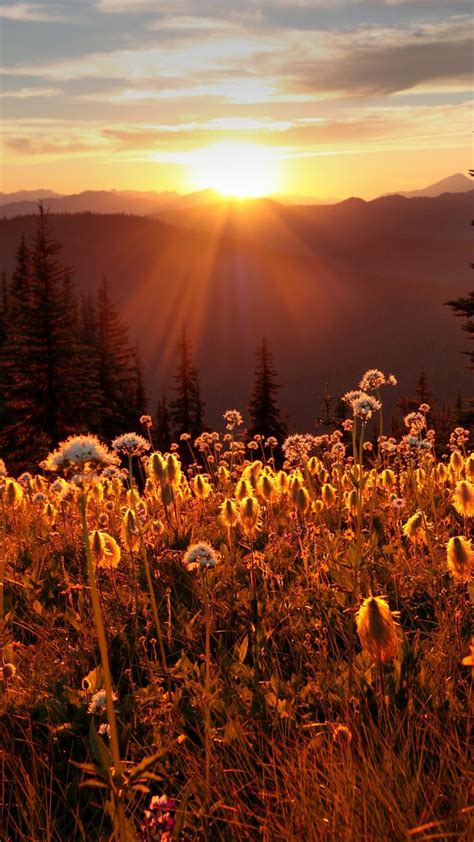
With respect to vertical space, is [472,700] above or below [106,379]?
above

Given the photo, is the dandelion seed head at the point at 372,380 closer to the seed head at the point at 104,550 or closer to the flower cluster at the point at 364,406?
the flower cluster at the point at 364,406


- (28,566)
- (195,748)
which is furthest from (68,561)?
(195,748)

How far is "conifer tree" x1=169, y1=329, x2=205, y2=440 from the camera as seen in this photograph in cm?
5362

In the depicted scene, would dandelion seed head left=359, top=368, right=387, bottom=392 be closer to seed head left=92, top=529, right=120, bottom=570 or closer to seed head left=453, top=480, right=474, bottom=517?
seed head left=453, top=480, right=474, bottom=517

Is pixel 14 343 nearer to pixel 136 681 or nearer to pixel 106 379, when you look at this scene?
pixel 106 379

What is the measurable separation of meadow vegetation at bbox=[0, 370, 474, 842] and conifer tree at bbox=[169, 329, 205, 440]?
47.3m

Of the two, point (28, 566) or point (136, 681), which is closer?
point (136, 681)

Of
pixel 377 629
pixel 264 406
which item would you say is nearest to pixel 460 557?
pixel 377 629

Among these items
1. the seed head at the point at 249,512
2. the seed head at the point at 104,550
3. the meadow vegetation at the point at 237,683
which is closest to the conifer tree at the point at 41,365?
the meadow vegetation at the point at 237,683

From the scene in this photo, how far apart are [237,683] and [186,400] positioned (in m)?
50.6

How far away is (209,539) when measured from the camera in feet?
20.6

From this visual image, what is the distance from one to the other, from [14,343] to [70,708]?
50433 mm

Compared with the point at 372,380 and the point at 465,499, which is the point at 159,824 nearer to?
the point at 465,499

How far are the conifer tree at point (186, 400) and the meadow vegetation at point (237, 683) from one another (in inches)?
1862
